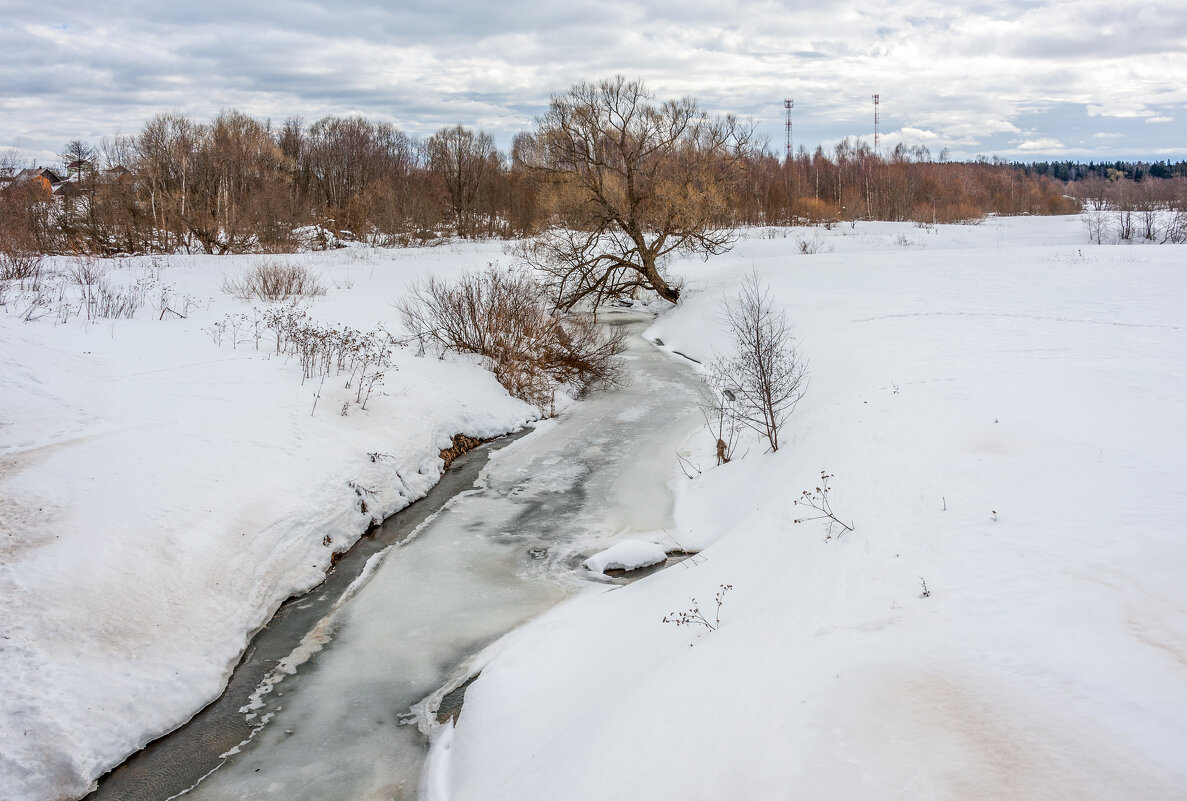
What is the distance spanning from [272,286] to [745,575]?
19.2 metres

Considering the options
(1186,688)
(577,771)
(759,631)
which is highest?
(1186,688)

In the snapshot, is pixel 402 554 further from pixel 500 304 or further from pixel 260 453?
pixel 500 304

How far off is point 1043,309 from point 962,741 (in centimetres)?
1475

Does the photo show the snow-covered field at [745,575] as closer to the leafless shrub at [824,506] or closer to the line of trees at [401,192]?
the leafless shrub at [824,506]

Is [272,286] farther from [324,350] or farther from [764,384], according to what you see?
[764,384]

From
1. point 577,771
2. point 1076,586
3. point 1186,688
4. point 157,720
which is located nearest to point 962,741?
point 1186,688

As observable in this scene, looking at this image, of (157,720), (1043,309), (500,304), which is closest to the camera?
(157,720)

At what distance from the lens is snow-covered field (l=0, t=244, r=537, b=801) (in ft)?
19.6

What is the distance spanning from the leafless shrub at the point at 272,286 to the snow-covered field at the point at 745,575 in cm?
757

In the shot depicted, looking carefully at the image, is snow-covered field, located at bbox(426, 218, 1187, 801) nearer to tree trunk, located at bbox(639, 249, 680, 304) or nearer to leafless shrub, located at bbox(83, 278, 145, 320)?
leafless shrub, located at bbox(83, 278, 145, 320)

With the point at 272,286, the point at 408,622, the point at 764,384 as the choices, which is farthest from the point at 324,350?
the point at 272,286

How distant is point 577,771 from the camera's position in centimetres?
469

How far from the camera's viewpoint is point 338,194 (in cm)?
5825

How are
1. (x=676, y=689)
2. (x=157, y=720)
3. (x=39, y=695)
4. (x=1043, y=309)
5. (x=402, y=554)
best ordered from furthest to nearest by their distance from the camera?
(x=1043, y=309)
(x=402, y=554)
(x=157, y=720)
(x=39, y=695)
(x=676, y=689)
